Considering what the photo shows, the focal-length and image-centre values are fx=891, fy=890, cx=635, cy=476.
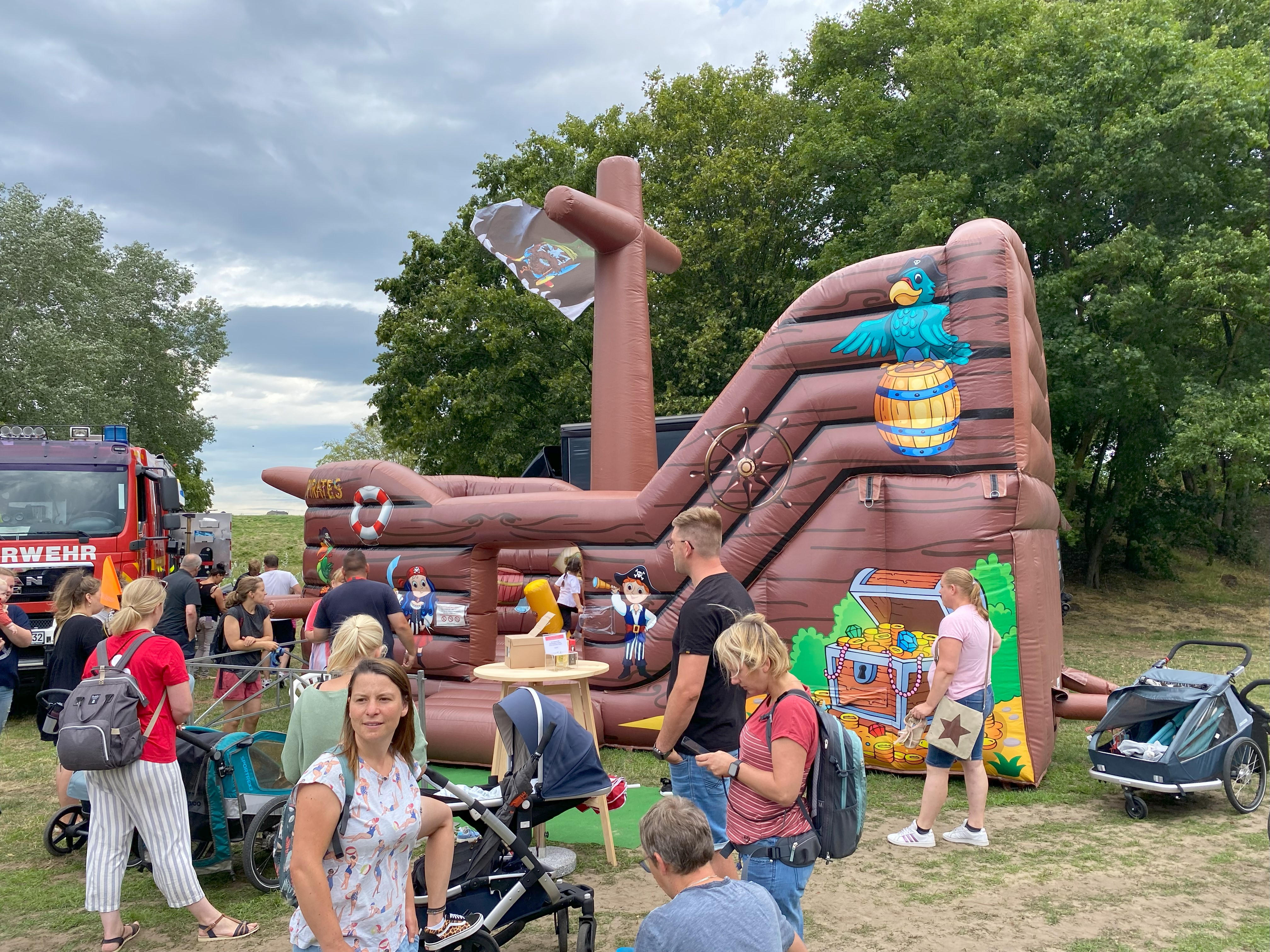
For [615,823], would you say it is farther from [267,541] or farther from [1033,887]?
[267,541]

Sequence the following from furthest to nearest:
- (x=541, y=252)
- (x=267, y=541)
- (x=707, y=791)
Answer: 1. (x=267, y=541)
2. (x=541, y=252)
3. (x=707, y=791)

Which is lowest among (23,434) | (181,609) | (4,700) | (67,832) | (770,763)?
(67,832)

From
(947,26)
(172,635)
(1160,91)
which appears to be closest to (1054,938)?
(172,635)

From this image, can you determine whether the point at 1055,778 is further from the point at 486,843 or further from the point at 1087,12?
the point at 1087,12

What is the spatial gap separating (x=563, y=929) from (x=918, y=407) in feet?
12.7

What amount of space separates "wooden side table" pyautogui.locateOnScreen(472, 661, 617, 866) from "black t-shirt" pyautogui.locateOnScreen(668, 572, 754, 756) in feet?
5.19

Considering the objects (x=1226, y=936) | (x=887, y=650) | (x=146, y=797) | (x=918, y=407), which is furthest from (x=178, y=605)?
(x=1226, y=936)

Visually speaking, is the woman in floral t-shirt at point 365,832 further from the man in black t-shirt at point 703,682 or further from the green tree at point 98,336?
the green tree at point 98,336

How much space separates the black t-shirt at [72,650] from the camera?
16.1 ft

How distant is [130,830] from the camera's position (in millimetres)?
3707

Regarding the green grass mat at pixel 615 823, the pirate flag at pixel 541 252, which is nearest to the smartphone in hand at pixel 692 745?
the green grass mat at pixel 615 823

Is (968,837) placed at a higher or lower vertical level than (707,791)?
lower

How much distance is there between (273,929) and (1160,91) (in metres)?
14.5

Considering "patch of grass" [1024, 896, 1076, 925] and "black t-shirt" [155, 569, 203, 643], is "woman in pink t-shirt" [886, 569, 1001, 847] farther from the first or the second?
"black t-shirt" [155, 569, 203, 643]
